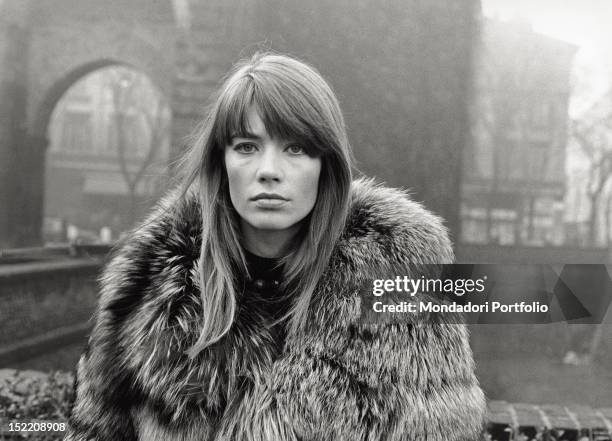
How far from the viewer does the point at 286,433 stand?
1.53 m

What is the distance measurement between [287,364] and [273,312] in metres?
0.18

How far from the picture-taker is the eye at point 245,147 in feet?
5.35

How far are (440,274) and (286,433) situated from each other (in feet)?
2.09

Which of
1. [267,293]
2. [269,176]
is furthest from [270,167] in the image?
[267,293]

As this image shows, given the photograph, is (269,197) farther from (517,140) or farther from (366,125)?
(517,140)

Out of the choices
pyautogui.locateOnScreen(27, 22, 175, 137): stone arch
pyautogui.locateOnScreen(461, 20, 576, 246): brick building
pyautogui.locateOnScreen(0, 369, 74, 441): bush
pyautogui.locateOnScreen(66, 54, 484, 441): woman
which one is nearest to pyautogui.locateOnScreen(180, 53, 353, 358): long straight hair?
pyautogui.locateOnScreen(66, 54, 484, 441): woman

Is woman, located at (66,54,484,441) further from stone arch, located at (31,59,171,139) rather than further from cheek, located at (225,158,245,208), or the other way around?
stone arch, located at (31,59,171,139)

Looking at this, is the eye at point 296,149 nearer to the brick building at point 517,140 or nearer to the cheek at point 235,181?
the cheek at point 235,181

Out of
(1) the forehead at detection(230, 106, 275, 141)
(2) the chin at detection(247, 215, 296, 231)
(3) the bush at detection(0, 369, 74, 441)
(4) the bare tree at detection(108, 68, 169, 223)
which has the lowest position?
(3) the bush at detection(0, 369, 74, 441)

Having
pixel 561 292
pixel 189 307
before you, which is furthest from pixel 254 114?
pixel 561 292

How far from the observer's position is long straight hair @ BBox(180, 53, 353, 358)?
1.58m

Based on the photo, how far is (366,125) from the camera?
3.61m

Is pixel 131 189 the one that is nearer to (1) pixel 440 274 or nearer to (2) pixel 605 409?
(1) pixel 440 274

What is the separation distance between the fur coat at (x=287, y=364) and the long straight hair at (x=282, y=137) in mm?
47
